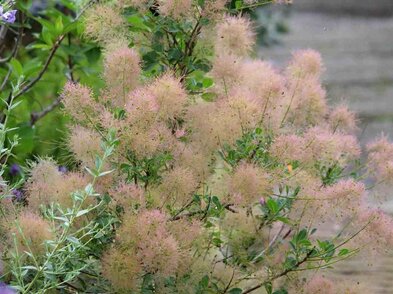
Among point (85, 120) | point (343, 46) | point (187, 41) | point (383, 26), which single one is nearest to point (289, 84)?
point (187, 41)

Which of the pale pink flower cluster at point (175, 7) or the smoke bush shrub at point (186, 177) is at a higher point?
the pale pink flower cluster at point (175, 7)

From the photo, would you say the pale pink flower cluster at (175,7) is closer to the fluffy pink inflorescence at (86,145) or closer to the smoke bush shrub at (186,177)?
the smoke bush shrub at (186,177)

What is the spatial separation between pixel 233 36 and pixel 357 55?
8289mm

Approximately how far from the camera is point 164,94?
7.27 feet

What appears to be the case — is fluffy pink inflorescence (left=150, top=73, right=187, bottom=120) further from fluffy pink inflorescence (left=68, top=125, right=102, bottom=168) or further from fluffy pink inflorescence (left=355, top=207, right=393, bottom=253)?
fluffy pink inflorescence (left=355, top=207, right=393, bottom=253)

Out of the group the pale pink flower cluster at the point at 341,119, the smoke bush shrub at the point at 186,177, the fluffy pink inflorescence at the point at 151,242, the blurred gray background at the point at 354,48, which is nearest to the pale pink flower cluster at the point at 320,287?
the smoke bush shrub at the point at 186,177

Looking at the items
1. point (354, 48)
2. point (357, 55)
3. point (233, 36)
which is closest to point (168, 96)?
point (233, 36)

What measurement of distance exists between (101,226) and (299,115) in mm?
788

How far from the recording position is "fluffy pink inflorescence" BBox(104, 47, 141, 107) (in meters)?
2.31

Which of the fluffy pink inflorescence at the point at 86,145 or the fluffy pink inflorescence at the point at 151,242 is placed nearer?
the fluffy pink inflorescence at the point at 151,242

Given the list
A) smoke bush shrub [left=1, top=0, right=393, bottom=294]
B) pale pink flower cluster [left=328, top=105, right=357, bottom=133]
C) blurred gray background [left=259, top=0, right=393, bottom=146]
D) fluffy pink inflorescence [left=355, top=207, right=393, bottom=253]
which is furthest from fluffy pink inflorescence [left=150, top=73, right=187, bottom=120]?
blurred gray background [left=259, top=0, right=393, bottom=146]

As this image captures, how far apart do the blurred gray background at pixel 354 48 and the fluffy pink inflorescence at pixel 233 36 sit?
299 cm

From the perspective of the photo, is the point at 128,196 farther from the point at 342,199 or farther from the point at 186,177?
the point at 342,199

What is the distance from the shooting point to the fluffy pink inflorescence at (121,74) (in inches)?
90.9
